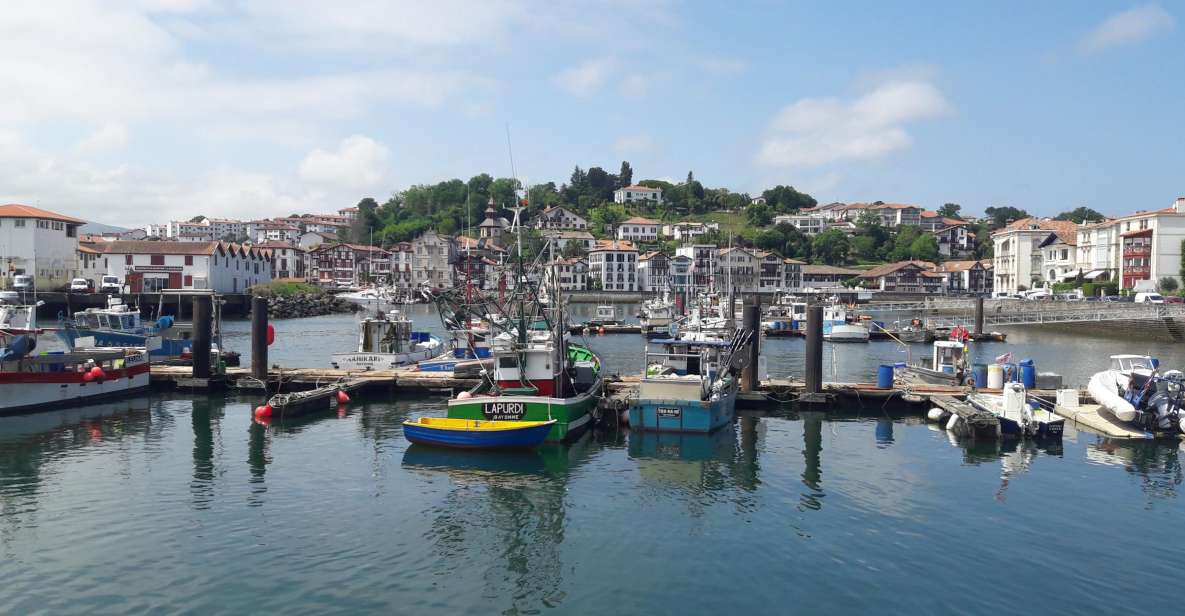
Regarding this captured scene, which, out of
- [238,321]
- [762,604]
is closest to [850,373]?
[762,604]

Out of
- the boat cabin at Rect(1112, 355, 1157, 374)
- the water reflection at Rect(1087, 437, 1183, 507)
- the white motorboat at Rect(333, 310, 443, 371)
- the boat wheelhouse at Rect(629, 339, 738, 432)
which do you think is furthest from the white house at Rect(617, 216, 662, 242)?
the water reflection at Rect(1087, 437, 1183, 507)

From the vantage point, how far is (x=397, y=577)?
14781 mm

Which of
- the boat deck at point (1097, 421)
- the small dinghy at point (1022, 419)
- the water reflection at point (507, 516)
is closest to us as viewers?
the water reflection at point (507, 516)

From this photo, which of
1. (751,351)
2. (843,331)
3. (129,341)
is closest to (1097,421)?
(751,351)

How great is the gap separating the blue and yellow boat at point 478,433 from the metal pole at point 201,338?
1566cm

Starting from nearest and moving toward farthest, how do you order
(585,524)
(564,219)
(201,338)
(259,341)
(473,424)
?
(585,524), (473,424), (259,341), (201,338), (564,219)

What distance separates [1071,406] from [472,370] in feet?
77.3

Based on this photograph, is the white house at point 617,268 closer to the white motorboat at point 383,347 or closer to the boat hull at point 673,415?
the white motorboat at point 383,347

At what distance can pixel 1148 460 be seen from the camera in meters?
24.0

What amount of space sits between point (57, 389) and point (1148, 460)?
123 feet

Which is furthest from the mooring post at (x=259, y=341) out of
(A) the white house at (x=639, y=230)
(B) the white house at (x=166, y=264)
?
(A) the white house at (x=639, y=230)

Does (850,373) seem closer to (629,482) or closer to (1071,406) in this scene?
(1071,406)

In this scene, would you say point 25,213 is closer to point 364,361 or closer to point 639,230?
point 364,361

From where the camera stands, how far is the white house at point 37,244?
8888 cm
